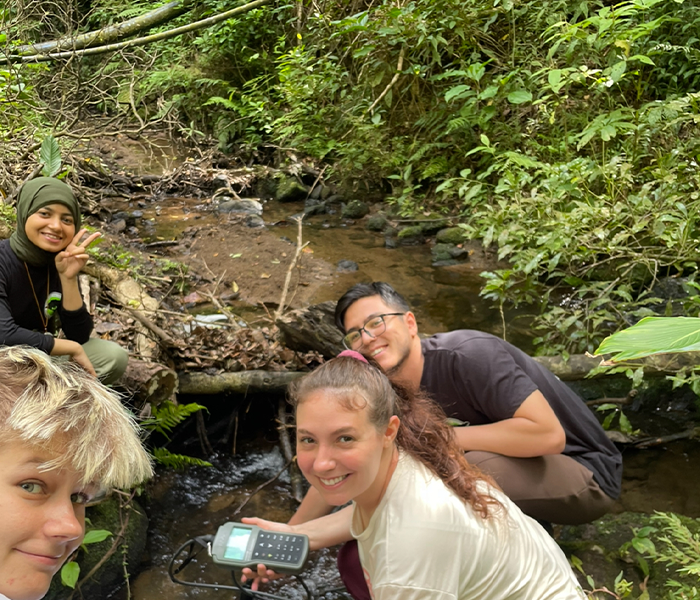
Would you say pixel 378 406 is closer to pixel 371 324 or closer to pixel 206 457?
pixel 371 324

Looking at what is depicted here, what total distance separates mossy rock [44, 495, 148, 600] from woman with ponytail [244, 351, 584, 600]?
1531 millimetres

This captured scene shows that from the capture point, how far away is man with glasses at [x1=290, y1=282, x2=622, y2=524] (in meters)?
2.19

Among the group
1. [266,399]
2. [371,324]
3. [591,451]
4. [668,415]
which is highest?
[371,324]

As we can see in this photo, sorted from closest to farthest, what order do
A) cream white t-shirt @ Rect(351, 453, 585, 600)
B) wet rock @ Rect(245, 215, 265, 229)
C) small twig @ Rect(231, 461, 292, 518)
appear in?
cream white t-shirt @ Rect(351, 453, 585, 600), small twig @ Rect(231, 461, 292, 518), wet rock @ Rect(245, 215, 265, 229)

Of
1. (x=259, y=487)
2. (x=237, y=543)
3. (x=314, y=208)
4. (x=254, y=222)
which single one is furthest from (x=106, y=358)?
(x=314, y=208)

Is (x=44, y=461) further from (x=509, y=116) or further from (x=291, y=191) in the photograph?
(x=291, y=191)

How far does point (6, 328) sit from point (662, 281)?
13.4ft

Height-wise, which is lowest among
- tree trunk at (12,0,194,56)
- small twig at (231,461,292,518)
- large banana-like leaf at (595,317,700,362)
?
small twig at (231,461,292,518)

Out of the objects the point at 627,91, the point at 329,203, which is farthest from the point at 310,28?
the point at 627,91

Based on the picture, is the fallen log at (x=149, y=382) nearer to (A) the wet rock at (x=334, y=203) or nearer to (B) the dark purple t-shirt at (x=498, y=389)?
(B) the dark purple t-shirt at (x=498, y=389)

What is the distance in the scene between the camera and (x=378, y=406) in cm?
164

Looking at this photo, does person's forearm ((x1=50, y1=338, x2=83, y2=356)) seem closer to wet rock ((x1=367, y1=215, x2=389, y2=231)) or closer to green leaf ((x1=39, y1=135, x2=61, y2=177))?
green leaf ((x1=39, y1=135, x2=61, y2=177))

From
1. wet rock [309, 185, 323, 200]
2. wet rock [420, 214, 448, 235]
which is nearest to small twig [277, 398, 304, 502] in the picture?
wet rock [420, 214, 448, 235]

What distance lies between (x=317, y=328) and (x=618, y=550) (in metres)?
1.86
